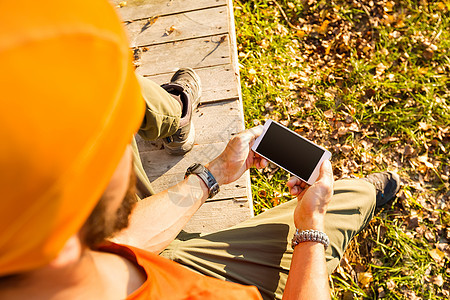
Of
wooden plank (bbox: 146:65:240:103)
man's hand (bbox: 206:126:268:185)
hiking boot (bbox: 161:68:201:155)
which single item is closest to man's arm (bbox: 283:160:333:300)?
man's hand (bbox: 206:126:268:185)

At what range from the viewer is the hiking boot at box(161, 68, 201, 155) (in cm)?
258

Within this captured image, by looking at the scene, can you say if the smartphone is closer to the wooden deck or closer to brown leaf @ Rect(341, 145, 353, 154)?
the wooden deck

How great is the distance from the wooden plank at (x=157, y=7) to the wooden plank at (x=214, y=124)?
3.45 feet

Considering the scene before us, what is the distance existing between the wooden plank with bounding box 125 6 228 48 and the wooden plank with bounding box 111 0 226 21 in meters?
0.05

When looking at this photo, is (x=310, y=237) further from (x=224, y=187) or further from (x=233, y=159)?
(x=224, y=187)

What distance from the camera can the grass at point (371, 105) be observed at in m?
3.20

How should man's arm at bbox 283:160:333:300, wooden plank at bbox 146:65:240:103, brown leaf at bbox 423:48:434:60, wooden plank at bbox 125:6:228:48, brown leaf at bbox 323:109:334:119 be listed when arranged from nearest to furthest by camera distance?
man's arm at bbox 283:160:333:300 < wooden plank at bbox 146:65:240:103 < wooden plank at bbox 125:6:228:48 < brown leaf at bbox 323:109:334:119 < brown leaf at bbox 423:48:434:60

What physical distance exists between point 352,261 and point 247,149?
1641mm

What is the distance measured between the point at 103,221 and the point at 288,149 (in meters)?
1.76

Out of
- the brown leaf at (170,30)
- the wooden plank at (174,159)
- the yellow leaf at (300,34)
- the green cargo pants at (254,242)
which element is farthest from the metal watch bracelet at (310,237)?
the yellow leaf at (300,34)

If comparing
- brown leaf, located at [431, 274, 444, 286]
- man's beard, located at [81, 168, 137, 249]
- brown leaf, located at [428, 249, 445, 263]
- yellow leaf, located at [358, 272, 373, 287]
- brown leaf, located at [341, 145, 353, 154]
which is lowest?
brown leaf, located at [431, 274, 444, 286]

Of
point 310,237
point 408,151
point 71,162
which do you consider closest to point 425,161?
point 408,151

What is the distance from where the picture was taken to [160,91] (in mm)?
2324

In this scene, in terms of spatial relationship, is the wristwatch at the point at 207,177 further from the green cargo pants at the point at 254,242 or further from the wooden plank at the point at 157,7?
the wooden plank at the point at 157,7
